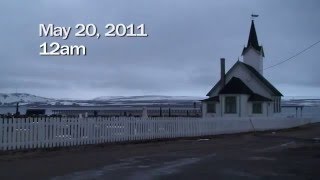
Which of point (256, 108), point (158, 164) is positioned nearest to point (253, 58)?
point (256, 108)

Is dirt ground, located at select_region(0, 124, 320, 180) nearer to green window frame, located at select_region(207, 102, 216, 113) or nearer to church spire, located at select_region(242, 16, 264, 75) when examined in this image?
green window frame, located at select_region(207, 102, 216, 113)

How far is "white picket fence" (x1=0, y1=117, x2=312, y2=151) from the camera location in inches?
654

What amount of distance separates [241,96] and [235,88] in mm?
974

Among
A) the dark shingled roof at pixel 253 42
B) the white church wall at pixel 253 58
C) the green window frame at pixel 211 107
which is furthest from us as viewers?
the dark shingled roof at pixel 253 42

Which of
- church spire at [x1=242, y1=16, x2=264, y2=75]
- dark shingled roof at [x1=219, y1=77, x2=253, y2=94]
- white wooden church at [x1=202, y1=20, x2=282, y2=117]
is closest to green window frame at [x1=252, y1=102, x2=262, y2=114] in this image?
white wooden church at [x1=202, y1=20, x2=282, y2=117]

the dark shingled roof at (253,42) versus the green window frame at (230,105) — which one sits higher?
the dark shingled roof at (253,42)

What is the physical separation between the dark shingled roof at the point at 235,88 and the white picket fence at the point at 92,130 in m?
13.9

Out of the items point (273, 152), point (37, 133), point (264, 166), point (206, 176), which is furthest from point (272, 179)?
point (37, 133)

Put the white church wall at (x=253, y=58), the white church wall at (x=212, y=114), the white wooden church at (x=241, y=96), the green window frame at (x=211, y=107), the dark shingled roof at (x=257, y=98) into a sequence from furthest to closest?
the white church wall at (x=253, y=58) → the green window frame at (x=211, y=107) → the white church wall at (x=212, y=114) → the dark shingled roof at (x=257, y=98) → the white wooden church at (x=241, y=96)

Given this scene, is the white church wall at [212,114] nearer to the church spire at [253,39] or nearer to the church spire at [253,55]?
the church spire at [253,55]

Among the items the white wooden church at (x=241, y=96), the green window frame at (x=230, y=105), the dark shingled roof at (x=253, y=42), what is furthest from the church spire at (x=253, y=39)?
the green window frame at (x=230, y=105)

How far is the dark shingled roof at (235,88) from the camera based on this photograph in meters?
44.1

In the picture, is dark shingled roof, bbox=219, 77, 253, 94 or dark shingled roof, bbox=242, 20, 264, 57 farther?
dark shingled roof, bbox=242, 20, 264, 57

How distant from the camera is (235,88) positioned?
4428 cm
